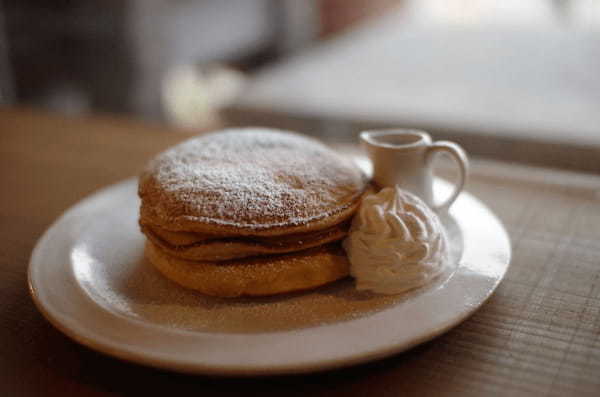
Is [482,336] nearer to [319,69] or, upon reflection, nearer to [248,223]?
[248,223]

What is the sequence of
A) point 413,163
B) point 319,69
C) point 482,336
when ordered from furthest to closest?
point 319,69 → point 413,163 → point 482,336

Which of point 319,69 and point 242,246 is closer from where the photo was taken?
point 242,246

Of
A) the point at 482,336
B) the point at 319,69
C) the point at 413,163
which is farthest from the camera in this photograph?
the point at 319,69

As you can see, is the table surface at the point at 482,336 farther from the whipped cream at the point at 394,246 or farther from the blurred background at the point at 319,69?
the blurred background at the point at 319,69

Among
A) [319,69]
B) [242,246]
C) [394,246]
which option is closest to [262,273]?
[242,246]

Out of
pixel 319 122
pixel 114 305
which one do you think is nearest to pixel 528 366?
pixel 114 305

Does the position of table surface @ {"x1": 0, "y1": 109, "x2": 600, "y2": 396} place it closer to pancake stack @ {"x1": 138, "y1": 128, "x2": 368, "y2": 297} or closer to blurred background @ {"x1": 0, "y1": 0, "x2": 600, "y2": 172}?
pancake stack @ {"x1": 138, "y1": 128, "x2": 368, "y2": 297}

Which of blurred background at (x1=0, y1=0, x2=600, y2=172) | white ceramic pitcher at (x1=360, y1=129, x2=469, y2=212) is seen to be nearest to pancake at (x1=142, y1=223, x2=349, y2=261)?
white ceramic pitcher at (x1=360, y1=129, x2=469, y2=212)
